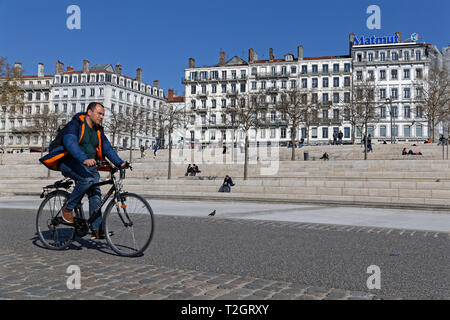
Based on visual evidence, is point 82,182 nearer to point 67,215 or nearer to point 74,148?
point 74,148

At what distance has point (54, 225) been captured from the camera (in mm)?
5664

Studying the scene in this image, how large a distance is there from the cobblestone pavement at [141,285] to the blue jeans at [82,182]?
87cm

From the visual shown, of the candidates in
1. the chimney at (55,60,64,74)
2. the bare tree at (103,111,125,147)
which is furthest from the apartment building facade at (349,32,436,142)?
the chimney at (55,60,64,74)

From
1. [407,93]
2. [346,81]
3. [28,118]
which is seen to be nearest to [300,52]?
[346,81]

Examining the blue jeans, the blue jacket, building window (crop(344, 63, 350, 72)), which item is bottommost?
the blue jeans

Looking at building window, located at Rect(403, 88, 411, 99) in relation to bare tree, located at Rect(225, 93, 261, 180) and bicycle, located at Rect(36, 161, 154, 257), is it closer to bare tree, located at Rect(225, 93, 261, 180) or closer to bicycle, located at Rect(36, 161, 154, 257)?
bare tree, located at Rect(225, 93, 261, 180)

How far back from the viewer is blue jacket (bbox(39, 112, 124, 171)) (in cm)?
506

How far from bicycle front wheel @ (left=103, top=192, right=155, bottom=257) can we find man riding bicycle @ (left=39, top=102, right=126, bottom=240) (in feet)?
0.70

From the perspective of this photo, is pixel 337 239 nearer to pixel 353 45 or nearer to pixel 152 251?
pixel 152 251

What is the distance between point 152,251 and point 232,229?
9.72 feet

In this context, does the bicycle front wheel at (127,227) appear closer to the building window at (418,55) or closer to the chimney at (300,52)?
the chimney at (300,52)

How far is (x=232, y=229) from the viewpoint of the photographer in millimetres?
8383
